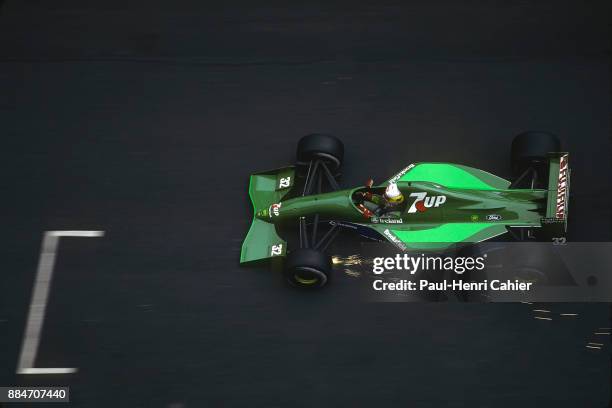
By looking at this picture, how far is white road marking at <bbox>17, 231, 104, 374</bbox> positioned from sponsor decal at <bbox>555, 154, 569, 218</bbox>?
230 inches

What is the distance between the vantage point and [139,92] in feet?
31.4

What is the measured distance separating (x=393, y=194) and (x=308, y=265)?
1.32 metres

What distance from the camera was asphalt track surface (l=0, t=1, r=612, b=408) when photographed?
7.61m

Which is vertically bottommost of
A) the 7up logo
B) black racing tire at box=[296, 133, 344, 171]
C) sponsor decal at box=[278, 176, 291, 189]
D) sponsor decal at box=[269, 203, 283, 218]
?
sponsor decal at box=[269, 203, 283, 218]

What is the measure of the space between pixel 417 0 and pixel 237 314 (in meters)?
5.70

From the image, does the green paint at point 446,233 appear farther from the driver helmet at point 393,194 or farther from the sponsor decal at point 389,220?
the driver helmet at point 393,194

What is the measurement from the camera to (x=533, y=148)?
7.90m

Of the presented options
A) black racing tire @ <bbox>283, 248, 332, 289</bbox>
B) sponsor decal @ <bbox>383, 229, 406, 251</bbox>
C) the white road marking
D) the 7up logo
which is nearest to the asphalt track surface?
the white road marking

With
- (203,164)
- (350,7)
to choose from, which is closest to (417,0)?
(350,7)

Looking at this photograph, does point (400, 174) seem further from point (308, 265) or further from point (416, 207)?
point (308, 265)

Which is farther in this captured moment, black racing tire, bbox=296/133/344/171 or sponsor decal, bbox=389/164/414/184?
black racing tire, bbox=296/133/344/171

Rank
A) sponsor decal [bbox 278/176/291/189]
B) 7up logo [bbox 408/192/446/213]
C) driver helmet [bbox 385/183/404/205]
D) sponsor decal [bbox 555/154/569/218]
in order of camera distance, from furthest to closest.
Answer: sponsor decal [bbox 278/176/291/189] → 7up logo [bbox 408/192/446/213] → driver helmet [bbox 385/183/404/205] → sponsor decal [bbox 555/154/569/218]

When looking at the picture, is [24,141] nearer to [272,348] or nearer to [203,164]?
[203,164]

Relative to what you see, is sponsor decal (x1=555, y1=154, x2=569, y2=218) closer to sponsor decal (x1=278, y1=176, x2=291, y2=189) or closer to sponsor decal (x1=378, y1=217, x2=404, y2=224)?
sponsor decal (x1=378, y1=217, x2=404, y2=224)
